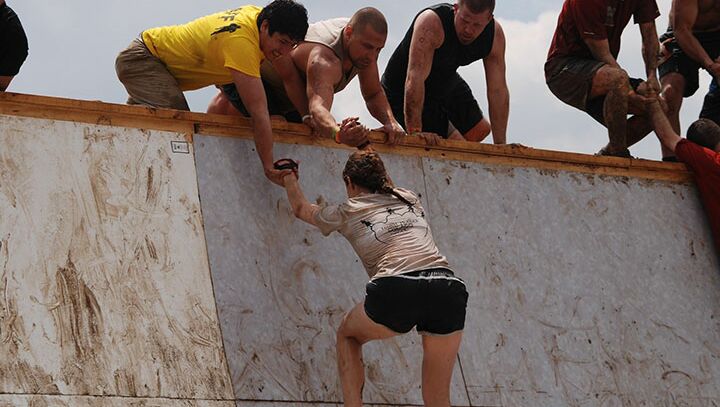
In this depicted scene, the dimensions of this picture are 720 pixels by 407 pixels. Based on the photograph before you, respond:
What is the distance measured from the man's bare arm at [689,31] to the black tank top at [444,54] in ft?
5.05

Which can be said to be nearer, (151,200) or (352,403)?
(352,403)

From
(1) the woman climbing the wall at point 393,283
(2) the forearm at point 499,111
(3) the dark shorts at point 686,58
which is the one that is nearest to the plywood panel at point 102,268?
(1) the woman climbing the wall at point 393,283

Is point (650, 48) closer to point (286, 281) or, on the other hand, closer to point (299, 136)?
point (299, 136)

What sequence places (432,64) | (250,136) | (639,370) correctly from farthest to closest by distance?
1. (432,64)
2. (639,370)
3. (250,136)

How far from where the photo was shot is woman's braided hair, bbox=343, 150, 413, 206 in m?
5.52

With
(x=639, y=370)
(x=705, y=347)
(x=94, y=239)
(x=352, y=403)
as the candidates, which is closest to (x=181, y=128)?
(x=94, y=239)

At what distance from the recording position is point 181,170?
233 inches

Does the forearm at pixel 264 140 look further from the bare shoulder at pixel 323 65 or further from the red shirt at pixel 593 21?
the red shirt at pixel 593 21

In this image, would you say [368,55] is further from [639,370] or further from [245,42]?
[639,370]

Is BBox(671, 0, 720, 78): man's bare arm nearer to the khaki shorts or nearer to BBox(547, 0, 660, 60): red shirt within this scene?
BBox(547, 0, 660, 60): red shirt

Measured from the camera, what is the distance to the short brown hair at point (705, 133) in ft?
25.9


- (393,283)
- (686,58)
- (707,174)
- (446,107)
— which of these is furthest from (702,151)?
(393,283)

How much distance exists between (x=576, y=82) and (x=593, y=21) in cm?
45

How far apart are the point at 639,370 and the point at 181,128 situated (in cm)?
300
